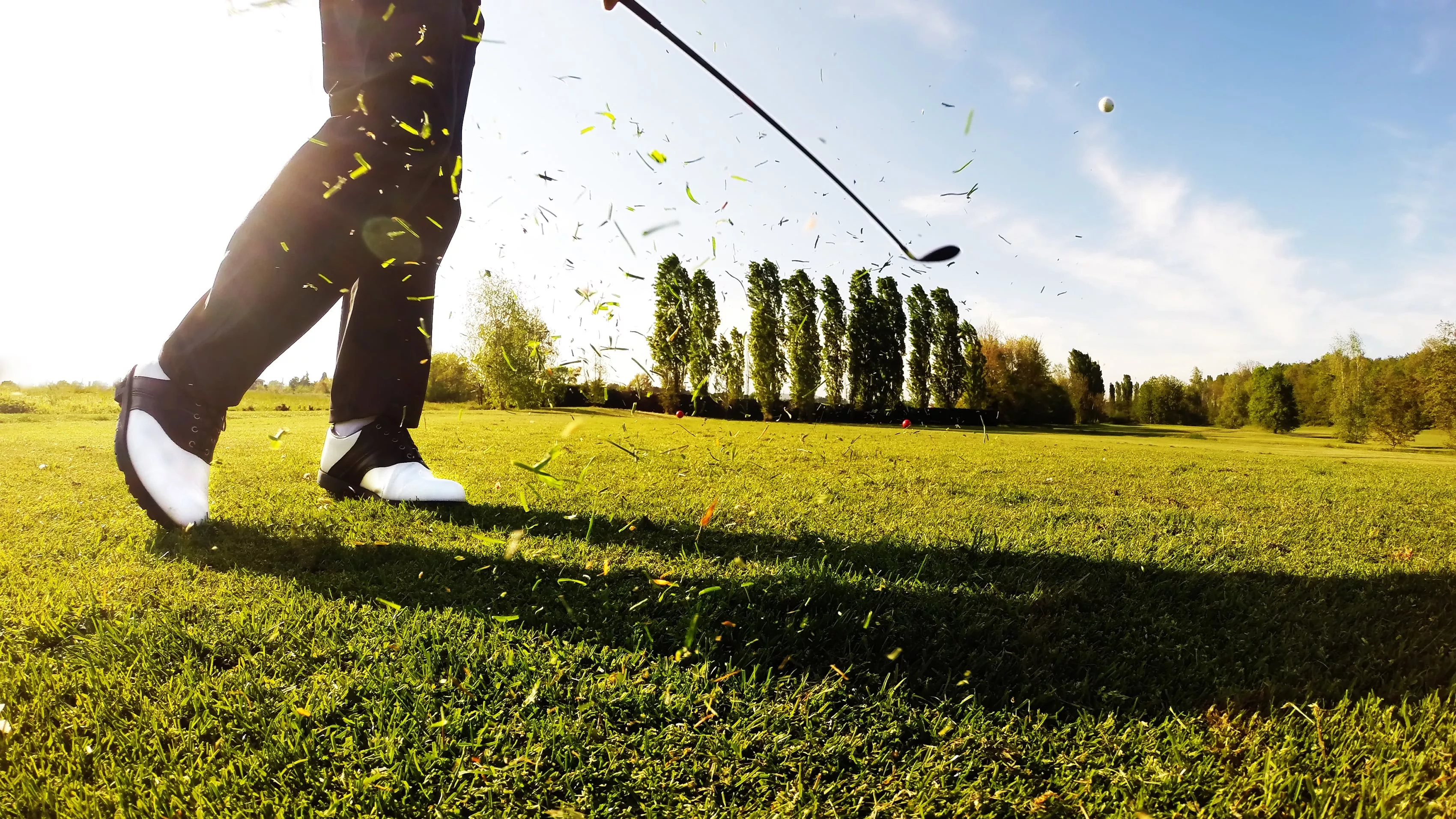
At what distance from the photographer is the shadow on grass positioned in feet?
4.91

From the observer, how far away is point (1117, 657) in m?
1.60

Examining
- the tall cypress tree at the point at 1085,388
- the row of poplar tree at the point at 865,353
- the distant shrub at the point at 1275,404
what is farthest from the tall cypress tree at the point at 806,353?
the distant shrub at the point at 1275,404

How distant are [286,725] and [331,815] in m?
0.27

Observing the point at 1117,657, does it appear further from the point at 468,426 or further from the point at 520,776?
the point at 468,426

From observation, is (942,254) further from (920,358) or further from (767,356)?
(920,358)

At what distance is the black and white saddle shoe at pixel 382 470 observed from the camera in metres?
2.85

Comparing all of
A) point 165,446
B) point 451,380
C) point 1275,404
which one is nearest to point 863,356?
point 451,380

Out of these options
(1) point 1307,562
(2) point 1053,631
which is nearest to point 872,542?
(2) point 1053,631

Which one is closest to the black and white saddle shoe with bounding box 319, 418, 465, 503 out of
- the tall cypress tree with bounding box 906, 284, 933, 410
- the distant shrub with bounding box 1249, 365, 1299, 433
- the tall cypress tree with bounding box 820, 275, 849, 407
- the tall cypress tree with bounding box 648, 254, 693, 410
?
the tall cypress tree with bounding box 648, 254, 693, 410

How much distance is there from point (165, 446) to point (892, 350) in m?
30.7

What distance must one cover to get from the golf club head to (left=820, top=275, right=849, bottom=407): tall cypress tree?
12.8 m

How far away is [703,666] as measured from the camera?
1.43 metres

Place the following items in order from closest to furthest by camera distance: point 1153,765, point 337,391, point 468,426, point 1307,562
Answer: point 1153,765, point 1307,562, point 337,391, point 468,426

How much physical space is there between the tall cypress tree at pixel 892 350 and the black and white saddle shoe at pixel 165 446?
1071 inches
